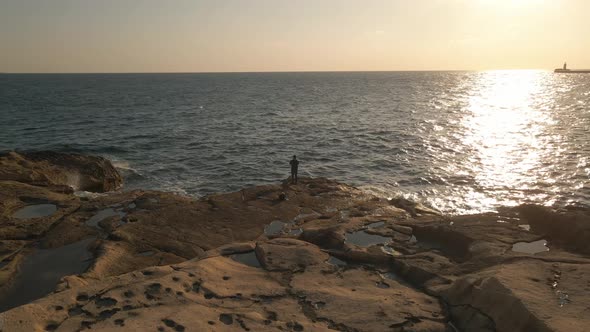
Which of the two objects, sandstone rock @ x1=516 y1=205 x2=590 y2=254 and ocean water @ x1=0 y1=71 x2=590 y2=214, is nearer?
sandstone rock @ x1=516 y1=205 x2=590 y2=254

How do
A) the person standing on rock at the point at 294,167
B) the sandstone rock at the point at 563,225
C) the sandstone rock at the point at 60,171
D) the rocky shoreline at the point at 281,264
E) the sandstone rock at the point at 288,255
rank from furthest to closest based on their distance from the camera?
the person standing on rock at the point at 294,167
the sandstone rock at the point at 60,171
the sandstone rock at the point at 563,225
the sandstone rock at the point at 288,255
the rocky shoreline at the point at 281,264

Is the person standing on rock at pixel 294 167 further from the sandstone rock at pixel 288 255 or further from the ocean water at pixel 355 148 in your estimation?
the sandstone rock at pixel 288 255

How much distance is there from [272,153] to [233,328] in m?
27.3

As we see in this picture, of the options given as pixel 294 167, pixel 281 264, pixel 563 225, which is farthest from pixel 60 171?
pixel 563 225

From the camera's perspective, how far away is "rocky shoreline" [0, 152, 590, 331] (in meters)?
8.59

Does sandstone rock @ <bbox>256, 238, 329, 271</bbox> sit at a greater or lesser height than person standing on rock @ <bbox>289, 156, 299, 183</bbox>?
lesser

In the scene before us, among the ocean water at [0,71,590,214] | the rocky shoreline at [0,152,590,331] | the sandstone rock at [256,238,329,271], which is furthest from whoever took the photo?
the ocean water at [0,71,590,214]

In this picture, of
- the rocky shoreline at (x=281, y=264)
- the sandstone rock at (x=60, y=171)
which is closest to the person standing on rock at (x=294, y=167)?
the rocky shoreline at (x=281, y=264)

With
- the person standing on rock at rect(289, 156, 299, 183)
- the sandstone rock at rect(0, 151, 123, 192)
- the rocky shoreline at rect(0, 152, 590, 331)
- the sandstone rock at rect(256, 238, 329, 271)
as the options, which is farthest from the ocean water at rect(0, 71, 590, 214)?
the sandstone rock at rect(256, 238, 329, 271)

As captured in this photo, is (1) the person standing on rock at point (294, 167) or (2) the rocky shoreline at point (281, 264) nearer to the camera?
(2) the rocky shoreline at point (281, 264)

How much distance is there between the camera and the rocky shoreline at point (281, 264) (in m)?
8.59

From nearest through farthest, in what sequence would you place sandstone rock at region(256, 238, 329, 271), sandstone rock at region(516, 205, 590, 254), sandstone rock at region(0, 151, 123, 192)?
1. sandstone rock at region(256, 238, 329, 271)
2. sandstone rock at region(516, 205, 590, 254)
3. sandstone rock at region(0, 151, 123, 192)

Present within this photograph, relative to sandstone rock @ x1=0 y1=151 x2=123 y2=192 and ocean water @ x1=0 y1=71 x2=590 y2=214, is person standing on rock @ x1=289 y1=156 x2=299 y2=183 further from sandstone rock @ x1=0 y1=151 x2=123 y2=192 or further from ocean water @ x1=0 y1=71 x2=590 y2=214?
sandstone rock @ x1=0 y1=151 x2=123 y2=192

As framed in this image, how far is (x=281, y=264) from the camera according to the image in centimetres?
1155
